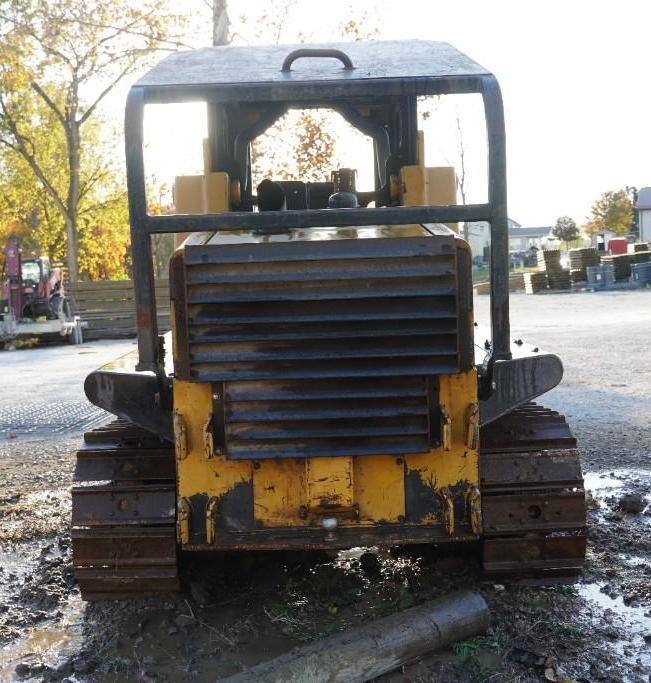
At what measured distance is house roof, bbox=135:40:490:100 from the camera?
3.49m

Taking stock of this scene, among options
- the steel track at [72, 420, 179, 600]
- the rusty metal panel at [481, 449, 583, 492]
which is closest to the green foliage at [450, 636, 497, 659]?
the rusty metal panel at [481, 449, 583, 492]

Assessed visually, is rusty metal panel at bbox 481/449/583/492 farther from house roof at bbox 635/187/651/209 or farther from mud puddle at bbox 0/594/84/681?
house roof at bbox 635/187/651/209

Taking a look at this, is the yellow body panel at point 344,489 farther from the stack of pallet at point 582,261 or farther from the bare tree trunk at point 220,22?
the stack of pallet at point 582,261

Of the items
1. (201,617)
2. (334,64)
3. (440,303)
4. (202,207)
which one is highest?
(334,64)

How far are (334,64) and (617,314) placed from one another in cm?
1757

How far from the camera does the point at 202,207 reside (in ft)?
15.1

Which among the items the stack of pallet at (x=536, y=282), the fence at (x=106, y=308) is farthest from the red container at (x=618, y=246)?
the fence at (x=106, y=308)

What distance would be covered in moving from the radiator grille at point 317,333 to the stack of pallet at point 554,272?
30579mm

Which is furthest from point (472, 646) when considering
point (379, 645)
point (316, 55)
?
point (316, 55)

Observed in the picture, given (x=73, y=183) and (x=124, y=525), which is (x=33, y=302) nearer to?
(x=73, y=183)

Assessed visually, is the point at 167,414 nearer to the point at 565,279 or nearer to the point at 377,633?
the point at 377,633

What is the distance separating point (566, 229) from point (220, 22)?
6244cm

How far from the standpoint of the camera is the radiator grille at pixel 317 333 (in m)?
3.26

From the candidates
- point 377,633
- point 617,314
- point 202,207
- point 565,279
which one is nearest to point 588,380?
point 202,207
